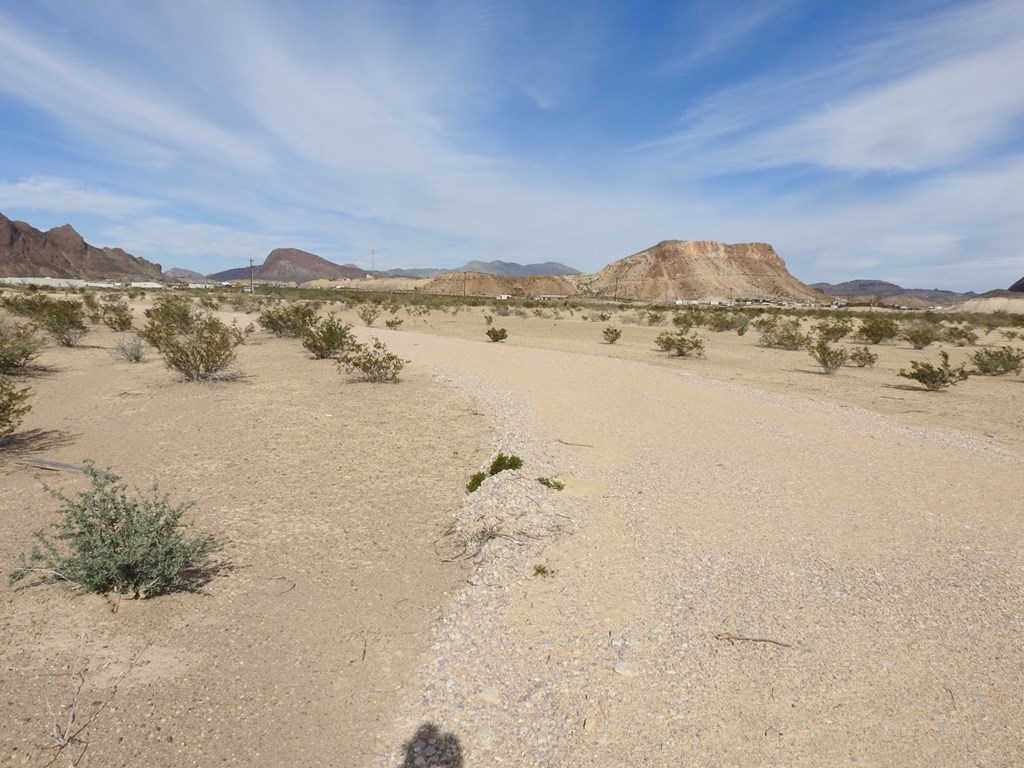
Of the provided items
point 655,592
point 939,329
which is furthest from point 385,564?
point 939,329

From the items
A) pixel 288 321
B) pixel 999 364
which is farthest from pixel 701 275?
pixel 288 321

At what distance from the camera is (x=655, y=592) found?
417cm

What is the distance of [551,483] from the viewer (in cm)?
617

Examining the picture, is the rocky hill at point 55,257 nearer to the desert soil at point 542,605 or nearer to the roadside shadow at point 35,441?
the roadside shadow at point 35,441

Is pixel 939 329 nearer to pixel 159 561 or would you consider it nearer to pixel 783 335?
pixel 783 335

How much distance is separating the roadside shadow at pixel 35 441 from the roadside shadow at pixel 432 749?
7.28 metres

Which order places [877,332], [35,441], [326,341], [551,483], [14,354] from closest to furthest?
[551,483] → [35,441] → [14,354] → [326,341] → [877,332]

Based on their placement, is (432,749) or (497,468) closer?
(432,749)

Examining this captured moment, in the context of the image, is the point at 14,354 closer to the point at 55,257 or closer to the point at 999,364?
the point at 999,364

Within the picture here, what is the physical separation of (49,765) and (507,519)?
11.5ft

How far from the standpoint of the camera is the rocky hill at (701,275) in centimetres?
12594

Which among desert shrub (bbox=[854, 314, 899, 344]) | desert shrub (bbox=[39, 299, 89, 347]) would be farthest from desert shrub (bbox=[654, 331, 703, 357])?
desert shrub (bbox=[39, 299, 89, 347])

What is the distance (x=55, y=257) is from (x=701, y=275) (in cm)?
19685

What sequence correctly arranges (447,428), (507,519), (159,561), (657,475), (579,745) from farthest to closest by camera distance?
(447,428) → (657,475) → (507,519) → (159,561) → (579,745)
